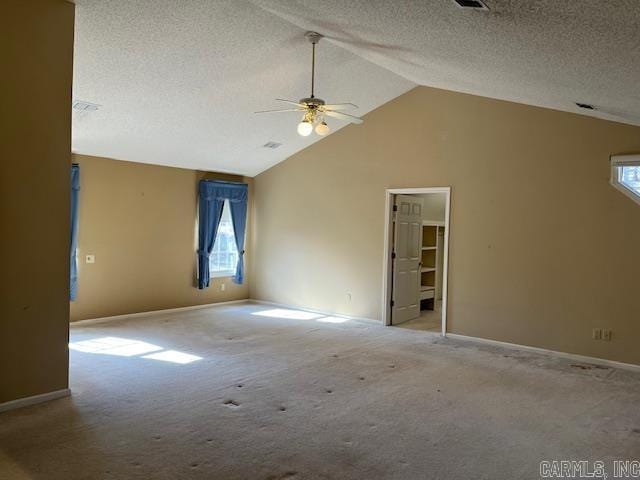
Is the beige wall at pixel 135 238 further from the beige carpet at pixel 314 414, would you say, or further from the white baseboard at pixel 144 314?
the beige carpet at pixel 314 414

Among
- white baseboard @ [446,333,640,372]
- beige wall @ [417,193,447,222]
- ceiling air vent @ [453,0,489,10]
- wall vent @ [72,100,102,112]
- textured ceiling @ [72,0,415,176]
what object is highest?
textured ceiling @ [72,0,415,176]

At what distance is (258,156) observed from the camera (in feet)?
26.1

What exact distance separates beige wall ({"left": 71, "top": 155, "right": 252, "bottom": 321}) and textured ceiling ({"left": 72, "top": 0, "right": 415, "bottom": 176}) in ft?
1.01

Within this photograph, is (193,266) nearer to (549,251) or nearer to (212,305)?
(212,305)

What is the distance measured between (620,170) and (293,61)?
12.0 feet

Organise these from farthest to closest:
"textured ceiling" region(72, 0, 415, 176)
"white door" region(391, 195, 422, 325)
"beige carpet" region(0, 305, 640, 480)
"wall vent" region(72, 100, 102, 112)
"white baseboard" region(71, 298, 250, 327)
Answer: "white door" region(391, 195, 422, 325) → "white baseboard" region(71, 298, 250, 327) → "wall vent" region(72, 100, 102, 112) → "textured ceiling" region(72, 0, 415, 176) → "beige carpet" region(0, 305, 640, 480)

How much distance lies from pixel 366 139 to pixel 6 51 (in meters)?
4.81

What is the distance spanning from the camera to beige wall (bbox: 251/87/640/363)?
5.30m

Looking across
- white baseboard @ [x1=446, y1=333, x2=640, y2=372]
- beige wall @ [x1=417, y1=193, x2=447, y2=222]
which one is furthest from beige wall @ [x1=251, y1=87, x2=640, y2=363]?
→ beige wall @ [x1=417, y1=193, x2=447, y2=222]

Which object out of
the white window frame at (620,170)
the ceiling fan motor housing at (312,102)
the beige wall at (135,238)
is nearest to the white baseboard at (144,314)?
the beige wall at (135,238)

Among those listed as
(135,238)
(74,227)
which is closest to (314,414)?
(74,227)

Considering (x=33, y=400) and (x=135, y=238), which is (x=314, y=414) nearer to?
(x=33, y=400)

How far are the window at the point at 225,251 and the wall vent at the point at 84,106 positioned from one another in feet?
10.8

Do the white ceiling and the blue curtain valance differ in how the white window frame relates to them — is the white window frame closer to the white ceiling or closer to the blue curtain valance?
the white ceiling
